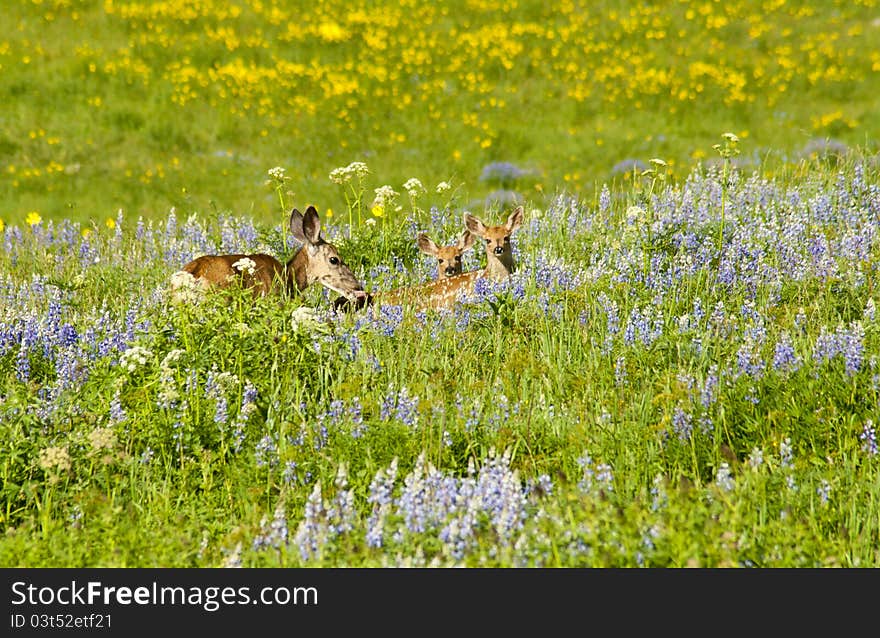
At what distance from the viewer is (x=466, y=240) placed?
32.7 feet

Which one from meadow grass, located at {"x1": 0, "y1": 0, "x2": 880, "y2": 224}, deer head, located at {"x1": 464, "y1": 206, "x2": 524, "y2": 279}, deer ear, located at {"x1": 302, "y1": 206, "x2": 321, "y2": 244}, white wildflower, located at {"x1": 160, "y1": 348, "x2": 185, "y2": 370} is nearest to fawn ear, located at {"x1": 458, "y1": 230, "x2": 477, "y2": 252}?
deer head, located at {"x1": 464, "y1": 206, "x2": 524, "y2": 279}

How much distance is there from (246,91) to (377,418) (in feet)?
56.0

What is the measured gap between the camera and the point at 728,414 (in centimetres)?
554

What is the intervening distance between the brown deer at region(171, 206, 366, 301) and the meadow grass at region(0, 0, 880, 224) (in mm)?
8100

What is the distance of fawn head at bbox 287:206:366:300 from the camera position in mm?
8812

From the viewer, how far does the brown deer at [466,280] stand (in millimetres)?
8117

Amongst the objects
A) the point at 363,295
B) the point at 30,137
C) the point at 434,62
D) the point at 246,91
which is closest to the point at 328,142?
the point at 246,91

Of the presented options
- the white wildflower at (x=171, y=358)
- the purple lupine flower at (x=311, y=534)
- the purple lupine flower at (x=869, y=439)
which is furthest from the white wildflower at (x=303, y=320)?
the purple lupine flower at (x=869, y=439)

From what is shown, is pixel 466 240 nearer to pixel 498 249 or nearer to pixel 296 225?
pixel 498 249

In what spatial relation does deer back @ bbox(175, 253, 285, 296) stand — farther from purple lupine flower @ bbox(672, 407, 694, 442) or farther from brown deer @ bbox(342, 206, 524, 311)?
purple lupine flower @ bbox(672, 407, 694, 442)

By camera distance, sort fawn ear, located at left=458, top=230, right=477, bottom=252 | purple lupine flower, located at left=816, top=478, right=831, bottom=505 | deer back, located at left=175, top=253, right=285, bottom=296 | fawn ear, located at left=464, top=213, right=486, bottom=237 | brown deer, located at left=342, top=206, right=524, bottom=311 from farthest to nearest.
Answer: fawn ear, located at left=458, top=230, right=477, bottom=252
fawn ear, located at left=464, top=213, right=486, bottom=237
deer back, located at left=175, top=253, right=285, bottom=296
brown deer, located at left=342, top=206, right=524, bottom=311
purple lupine flower, located at left=816, top=478, right=831, bottom=505

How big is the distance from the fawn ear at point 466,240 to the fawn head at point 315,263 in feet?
4.42

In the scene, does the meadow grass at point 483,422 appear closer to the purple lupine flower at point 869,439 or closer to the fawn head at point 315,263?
the purple lupine flower at point 869,439

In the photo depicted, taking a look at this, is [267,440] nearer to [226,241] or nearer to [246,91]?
[226,241]
